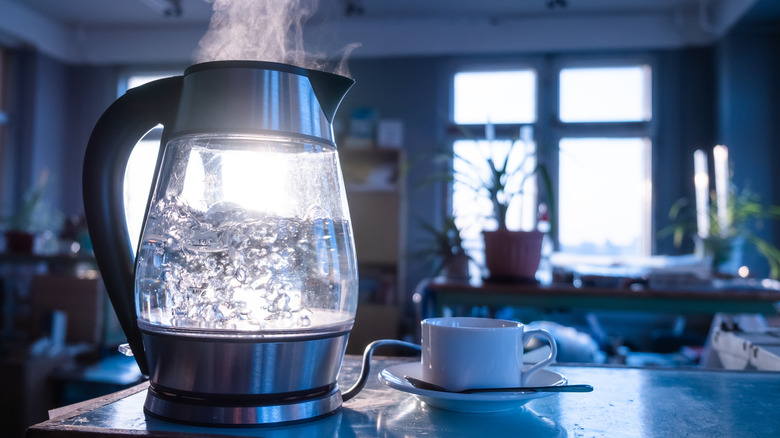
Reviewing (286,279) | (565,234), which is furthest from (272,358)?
(565,234)

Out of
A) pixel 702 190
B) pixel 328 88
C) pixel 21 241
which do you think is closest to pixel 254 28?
pixel 328 88

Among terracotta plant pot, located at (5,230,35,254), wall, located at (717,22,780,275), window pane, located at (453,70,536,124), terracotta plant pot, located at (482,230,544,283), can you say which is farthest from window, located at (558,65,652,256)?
terracotta plant pot, located at (5,230,35,254)

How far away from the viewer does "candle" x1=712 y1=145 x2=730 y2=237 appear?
4.02m

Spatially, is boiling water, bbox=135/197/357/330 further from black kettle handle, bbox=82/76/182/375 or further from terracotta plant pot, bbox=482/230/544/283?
terracotta plant pot, bbox=482/230/544/283

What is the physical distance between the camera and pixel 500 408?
0.50m

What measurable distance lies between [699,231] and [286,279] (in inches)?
181

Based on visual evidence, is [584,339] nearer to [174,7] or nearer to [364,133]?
[364,133]

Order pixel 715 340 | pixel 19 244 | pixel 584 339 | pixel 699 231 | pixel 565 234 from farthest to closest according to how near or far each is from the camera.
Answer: pixel 565 234
pixel 699 231
pixel 19 244
pixel 584 339
pixel 715 340

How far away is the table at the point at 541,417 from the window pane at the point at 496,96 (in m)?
4.62

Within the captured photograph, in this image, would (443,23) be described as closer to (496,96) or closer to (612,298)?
(496,96)

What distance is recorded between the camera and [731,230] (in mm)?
3951

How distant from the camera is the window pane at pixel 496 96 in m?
5.09

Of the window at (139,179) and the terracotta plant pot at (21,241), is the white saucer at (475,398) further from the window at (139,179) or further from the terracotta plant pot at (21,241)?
the terracotta plant pot at (21,241)

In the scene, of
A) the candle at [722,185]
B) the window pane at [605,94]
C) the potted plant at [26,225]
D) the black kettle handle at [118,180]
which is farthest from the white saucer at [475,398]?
the window pane at [605,94]
